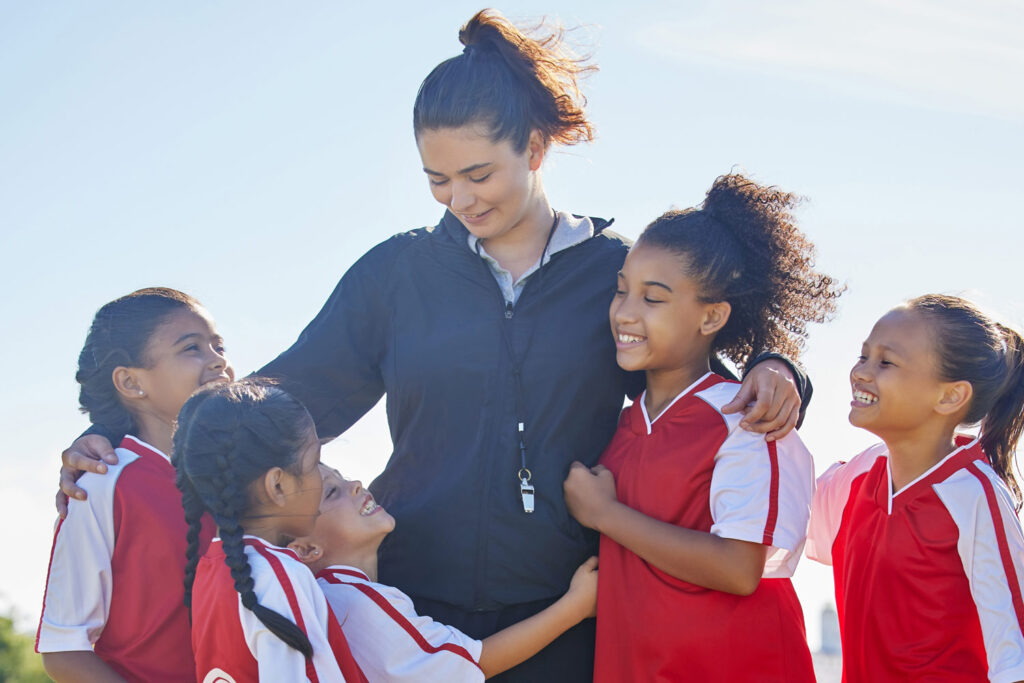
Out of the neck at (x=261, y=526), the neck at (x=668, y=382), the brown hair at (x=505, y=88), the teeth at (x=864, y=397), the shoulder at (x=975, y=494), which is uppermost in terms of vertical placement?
the brown hair at (x=505, y=88)

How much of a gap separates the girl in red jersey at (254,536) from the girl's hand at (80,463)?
42cm

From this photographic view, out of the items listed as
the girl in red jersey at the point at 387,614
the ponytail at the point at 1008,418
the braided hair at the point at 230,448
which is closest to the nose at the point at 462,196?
the braided hair at the point at 230,448

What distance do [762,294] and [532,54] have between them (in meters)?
1.04

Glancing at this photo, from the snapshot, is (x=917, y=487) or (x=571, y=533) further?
(x=917, y=487)

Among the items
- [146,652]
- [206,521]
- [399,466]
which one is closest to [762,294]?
[399,466]

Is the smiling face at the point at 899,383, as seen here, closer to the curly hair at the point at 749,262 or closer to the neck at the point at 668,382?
the curly hair at the point at 749,262

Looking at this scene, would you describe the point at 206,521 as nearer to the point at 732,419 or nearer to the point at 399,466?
the point at 399,466

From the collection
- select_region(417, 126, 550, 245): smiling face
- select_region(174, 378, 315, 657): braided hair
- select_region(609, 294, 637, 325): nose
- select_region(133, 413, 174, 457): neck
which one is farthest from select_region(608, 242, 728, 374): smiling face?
select_region(133, 413, 174, 457): neck

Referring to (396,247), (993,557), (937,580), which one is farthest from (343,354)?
(993,557)

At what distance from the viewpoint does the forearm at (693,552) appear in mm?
2875

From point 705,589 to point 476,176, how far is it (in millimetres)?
1340

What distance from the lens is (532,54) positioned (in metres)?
3.39

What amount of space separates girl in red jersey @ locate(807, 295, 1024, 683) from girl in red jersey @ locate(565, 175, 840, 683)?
43 centimetres

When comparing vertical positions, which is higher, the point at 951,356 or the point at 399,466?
the point at 951,356
